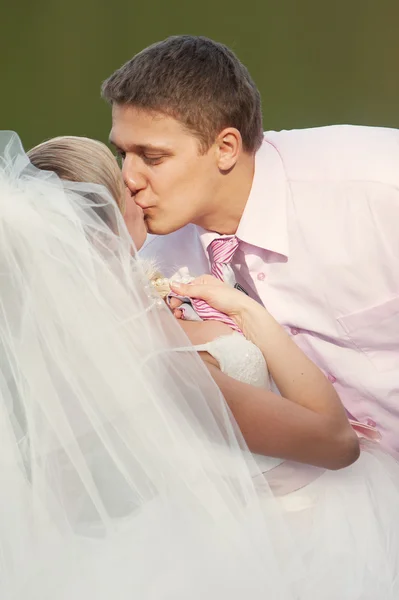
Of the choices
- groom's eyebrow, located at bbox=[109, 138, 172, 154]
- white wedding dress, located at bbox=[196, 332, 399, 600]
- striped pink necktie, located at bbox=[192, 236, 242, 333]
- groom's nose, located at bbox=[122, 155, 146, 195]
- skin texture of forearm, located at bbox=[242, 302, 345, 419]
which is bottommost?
white wedding dress, located at bbox=[196, 332, 399, 600]

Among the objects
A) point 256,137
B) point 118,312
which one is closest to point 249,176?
point 256,137

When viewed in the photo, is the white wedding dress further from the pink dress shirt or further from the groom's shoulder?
the groom's shoulder

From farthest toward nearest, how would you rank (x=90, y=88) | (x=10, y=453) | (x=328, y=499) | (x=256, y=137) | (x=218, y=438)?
1. (x=90, y=88)
2. (x=256, y=137)
3. (x=328, y=499)
4. (x=218, y=438)
5. (x=10, y=453)

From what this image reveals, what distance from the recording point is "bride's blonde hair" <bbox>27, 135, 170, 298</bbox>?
150 centimetres

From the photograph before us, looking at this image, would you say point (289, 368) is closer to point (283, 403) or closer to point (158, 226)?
point (283, 403)

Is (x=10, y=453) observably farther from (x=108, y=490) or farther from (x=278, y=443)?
(x=278, y=443)

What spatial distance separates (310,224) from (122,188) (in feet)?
1.70

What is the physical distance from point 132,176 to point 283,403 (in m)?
0.72

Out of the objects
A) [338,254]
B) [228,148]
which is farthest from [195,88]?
[338,254]

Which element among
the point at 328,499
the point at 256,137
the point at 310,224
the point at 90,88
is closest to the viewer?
the point at 328,499

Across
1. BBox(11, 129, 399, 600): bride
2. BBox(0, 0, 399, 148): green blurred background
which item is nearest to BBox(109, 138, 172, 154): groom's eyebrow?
BBox(11, 129, 399, 600): bride

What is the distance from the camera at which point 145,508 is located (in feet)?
4.24

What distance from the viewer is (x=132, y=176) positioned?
192cm

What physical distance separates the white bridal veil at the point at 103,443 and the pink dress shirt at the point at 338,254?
0.64 metres
